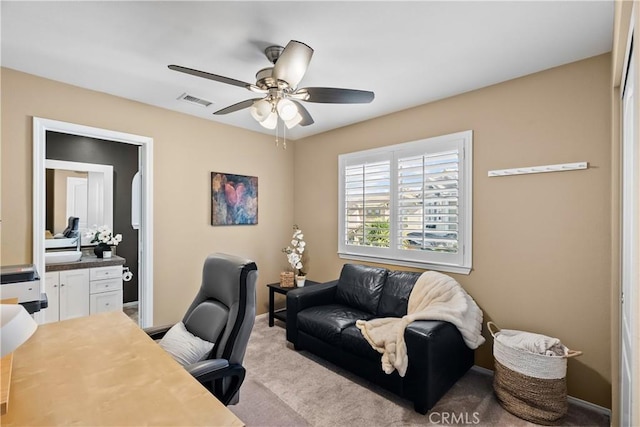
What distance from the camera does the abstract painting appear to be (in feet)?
12.4

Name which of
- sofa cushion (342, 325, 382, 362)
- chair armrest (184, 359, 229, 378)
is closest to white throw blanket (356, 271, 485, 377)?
sofa cushion (342, 325, 382, 362)

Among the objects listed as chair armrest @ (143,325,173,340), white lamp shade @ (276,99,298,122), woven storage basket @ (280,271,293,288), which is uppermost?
white lamp shade @ (276,99,298,122)

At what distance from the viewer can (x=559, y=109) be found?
238 centimetres

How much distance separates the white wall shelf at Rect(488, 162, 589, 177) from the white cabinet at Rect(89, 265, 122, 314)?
14.0 ft

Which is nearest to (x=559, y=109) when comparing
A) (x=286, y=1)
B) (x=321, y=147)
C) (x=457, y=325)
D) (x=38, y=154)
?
(x=457, y=325)

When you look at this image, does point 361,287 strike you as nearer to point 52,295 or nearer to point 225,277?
point 225,277

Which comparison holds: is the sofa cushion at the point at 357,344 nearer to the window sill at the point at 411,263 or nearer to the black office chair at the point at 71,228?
the window sill at the point at 411,263

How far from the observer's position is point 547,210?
8.02ft

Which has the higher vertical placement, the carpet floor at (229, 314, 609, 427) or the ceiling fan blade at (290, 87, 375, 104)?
the ceiling fan blade at (290, 87, 375, 104)

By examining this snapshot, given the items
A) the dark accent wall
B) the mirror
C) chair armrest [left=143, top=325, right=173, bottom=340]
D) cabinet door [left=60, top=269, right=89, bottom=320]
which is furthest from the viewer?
the dark accent wall

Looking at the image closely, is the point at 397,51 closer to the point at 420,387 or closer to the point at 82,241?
the point at 420,387

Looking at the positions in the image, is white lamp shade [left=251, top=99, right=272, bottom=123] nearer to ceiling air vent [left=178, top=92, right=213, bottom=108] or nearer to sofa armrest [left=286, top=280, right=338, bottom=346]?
ceiling air vent [left=178, top=92, right=213, bottom=108]

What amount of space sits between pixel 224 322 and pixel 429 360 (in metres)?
1.43

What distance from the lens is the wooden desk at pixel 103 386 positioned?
37.4 inches
